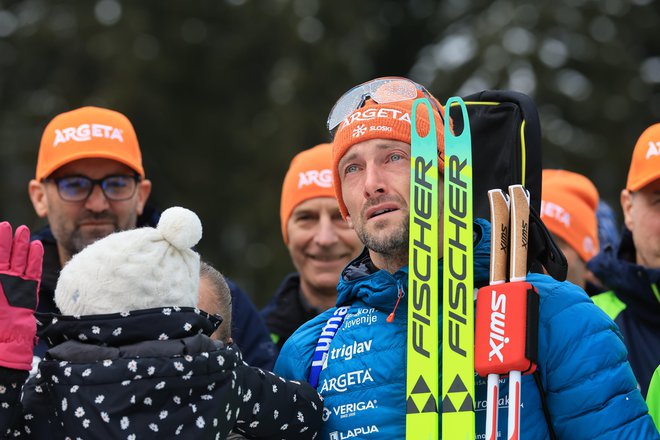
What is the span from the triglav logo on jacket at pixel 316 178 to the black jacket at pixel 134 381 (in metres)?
2.46

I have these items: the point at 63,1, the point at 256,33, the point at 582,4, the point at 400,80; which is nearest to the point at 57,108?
the point at 63,1

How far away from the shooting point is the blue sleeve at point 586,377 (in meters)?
2.64

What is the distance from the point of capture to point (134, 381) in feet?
8.39

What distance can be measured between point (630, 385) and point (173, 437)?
44.5 inches

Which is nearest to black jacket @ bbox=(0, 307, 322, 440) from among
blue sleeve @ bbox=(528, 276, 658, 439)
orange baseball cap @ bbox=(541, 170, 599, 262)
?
blue sleeve @ bbox=(528, 276, 658, 439)

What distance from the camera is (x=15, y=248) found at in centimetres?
270

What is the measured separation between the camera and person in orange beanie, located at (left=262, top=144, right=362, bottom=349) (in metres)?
4.96

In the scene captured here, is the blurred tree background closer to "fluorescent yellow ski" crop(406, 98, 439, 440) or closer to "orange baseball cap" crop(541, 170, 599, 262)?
"orange baseball cap" crop(541, 170, 599, 262)

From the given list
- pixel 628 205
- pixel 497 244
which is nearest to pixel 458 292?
pixel 497 244

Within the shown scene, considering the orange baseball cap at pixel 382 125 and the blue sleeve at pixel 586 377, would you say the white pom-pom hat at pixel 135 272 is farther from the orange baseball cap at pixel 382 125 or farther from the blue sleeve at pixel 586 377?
the blue sleeve at pixel 586 377

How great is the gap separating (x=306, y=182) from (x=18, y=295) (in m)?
2.62

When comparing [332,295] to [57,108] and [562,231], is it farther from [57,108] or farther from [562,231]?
[57,108]

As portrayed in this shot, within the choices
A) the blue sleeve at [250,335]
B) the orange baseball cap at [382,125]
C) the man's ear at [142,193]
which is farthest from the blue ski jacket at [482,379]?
the man's ear at [142,193]

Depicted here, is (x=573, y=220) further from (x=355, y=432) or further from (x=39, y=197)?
(x=355, y=432)
